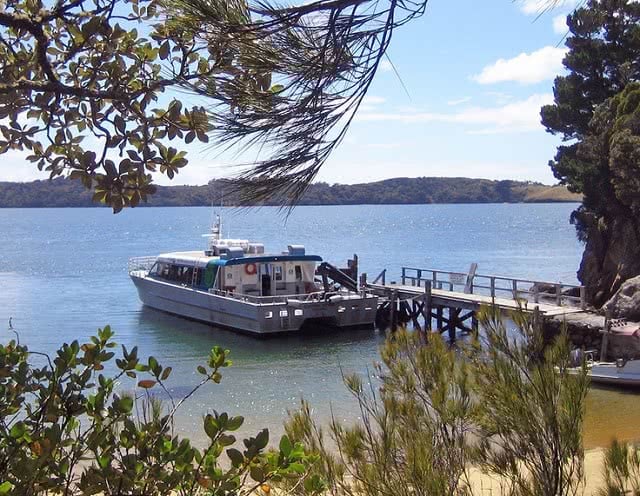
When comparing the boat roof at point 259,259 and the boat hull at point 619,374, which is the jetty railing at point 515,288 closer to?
the boat hull at point 619,374

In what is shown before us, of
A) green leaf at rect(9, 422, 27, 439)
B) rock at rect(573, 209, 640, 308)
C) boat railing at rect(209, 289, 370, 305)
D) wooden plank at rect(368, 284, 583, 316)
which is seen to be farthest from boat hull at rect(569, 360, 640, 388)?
green leaf at rect(9, 422, 27, 439)

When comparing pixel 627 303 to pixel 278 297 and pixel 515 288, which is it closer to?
pixel 515 288

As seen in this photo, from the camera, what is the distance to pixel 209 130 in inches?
148

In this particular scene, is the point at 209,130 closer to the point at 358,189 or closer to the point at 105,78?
the point at 105,78

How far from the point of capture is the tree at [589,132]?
28.0 metres

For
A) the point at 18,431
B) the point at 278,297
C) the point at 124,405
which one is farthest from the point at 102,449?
the point at 278,297

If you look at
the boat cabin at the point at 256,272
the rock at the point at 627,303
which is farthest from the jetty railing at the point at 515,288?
the boat cabin at the point at 256,272

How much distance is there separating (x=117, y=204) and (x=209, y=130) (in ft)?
1.97

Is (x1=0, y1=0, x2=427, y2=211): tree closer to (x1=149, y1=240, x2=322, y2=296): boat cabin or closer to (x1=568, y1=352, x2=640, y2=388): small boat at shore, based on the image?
(x1=568, y1=352, x2=640, y2=388): small boat at shore

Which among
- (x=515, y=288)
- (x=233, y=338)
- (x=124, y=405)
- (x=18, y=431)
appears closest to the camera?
(x=18, y=431)

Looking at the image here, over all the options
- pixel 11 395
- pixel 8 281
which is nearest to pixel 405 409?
pixel 11 395

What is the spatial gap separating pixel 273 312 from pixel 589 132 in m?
14.7

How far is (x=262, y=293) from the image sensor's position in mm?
26234

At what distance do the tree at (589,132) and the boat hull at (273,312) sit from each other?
29.7ft
